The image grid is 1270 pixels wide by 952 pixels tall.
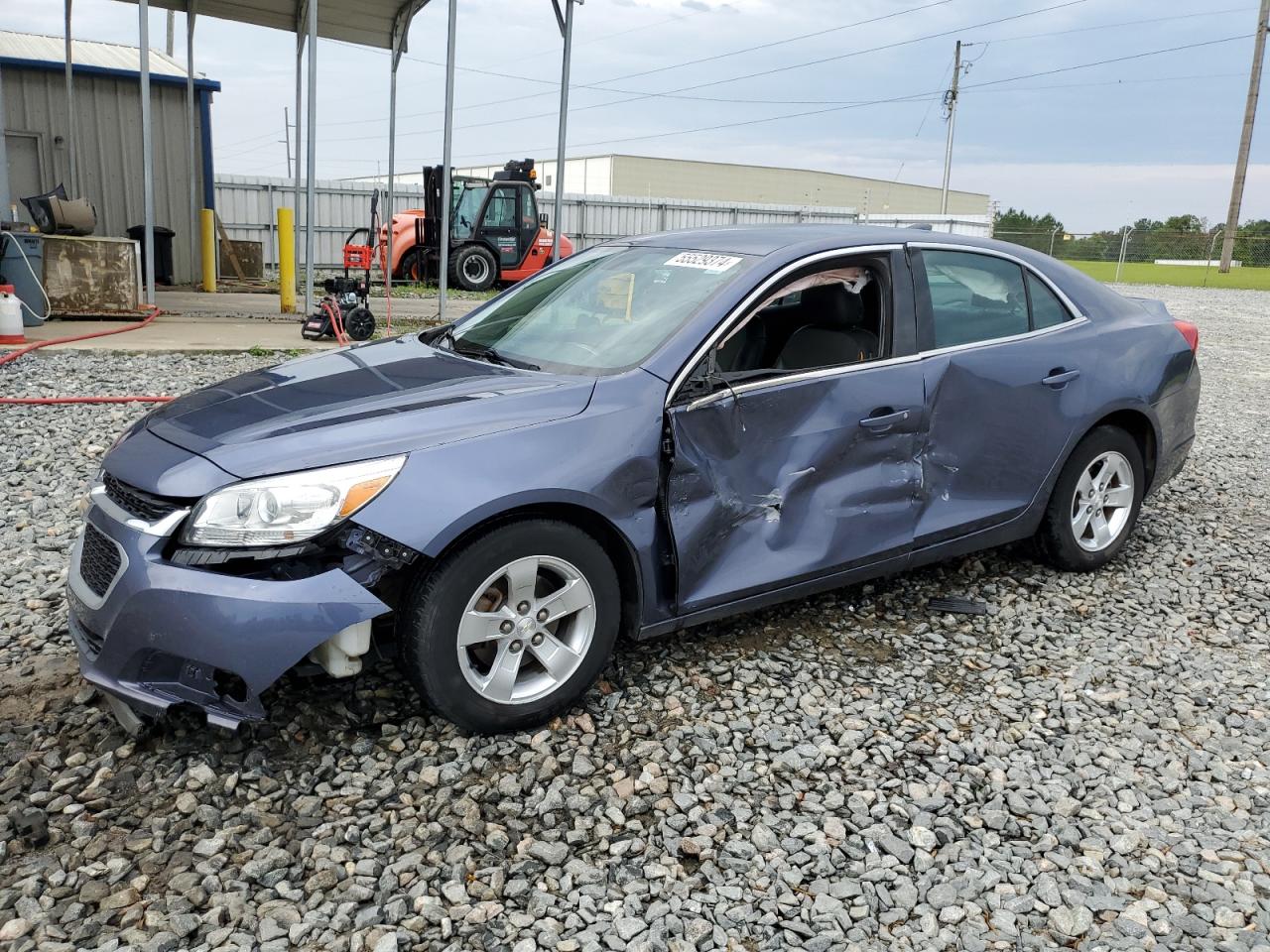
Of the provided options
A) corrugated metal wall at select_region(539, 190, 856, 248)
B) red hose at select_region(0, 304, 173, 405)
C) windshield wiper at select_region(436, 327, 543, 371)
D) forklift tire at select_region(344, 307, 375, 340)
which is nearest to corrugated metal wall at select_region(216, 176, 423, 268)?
corrugated metal wall at select_region(539, 190, 856, 248)

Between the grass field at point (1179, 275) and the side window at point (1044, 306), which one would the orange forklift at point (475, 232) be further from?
the grass field at point (1179, 275)

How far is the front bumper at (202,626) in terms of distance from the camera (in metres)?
2.56

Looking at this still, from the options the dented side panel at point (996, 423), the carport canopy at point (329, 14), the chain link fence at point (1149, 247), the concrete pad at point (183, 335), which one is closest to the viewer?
the dented side panel at point (996, 423)

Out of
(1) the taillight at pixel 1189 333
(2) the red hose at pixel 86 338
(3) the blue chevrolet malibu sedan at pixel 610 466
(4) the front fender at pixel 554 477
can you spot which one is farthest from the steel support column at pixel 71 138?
(1) the taillight at pixel 1189 333

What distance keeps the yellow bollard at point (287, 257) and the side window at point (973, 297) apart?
10310 mm

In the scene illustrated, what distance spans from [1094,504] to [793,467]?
1903 millimetres

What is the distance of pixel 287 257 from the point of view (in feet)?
43.1

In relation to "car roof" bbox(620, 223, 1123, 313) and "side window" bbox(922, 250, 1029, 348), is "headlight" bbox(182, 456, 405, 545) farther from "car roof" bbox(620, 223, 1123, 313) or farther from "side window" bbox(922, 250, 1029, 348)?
"side window" bbox(922, 250, 1029, 348)

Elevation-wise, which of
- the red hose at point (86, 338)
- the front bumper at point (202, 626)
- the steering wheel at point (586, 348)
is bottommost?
the red hose at point (86, 338)

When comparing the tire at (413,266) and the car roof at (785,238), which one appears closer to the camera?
the car roof at (785,238)

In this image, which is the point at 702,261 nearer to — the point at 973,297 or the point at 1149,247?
the point at 973,297

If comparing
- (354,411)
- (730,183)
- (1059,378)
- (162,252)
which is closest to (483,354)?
(354,411)

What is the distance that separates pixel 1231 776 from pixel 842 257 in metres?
2.13

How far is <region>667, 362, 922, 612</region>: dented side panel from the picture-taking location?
3.20m
